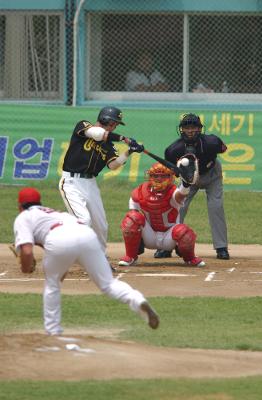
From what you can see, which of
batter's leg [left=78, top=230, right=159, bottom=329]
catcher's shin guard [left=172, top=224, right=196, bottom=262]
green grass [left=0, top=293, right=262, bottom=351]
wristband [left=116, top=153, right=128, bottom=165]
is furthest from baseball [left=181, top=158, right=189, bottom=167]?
batter's leg [left=78, top=230, right=159, bottom=329]

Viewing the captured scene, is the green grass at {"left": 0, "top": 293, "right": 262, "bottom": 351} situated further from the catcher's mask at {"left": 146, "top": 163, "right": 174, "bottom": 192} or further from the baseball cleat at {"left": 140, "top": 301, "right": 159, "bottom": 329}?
the catcher's mask at {"left": 146, "top": 163, "right": 174, "bottom": 192}

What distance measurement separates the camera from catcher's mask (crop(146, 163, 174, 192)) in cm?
1466

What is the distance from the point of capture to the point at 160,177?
1469 centimetres

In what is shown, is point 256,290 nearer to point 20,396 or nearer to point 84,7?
point 20,396

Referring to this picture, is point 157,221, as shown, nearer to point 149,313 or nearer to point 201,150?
point 201,150

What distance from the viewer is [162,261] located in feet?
51.4

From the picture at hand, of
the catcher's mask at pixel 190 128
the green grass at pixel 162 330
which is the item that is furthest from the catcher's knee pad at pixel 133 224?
the green grass at pixel 162 330

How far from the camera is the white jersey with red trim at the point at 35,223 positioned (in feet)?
32.5

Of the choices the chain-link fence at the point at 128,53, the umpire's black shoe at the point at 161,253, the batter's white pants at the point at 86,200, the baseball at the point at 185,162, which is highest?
the chain-link fence at the point at 128,53

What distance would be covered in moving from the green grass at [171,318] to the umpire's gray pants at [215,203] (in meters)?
2.80

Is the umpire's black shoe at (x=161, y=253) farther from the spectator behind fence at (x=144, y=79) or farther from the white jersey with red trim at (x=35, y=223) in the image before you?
the spectator behind fence at (x=144, y=79)

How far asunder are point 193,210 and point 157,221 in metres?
5.59

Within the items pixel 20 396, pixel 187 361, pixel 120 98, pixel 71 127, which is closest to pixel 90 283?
pixel 187 361

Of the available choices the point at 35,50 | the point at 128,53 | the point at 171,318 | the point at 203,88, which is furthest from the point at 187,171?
the point at 35,50
